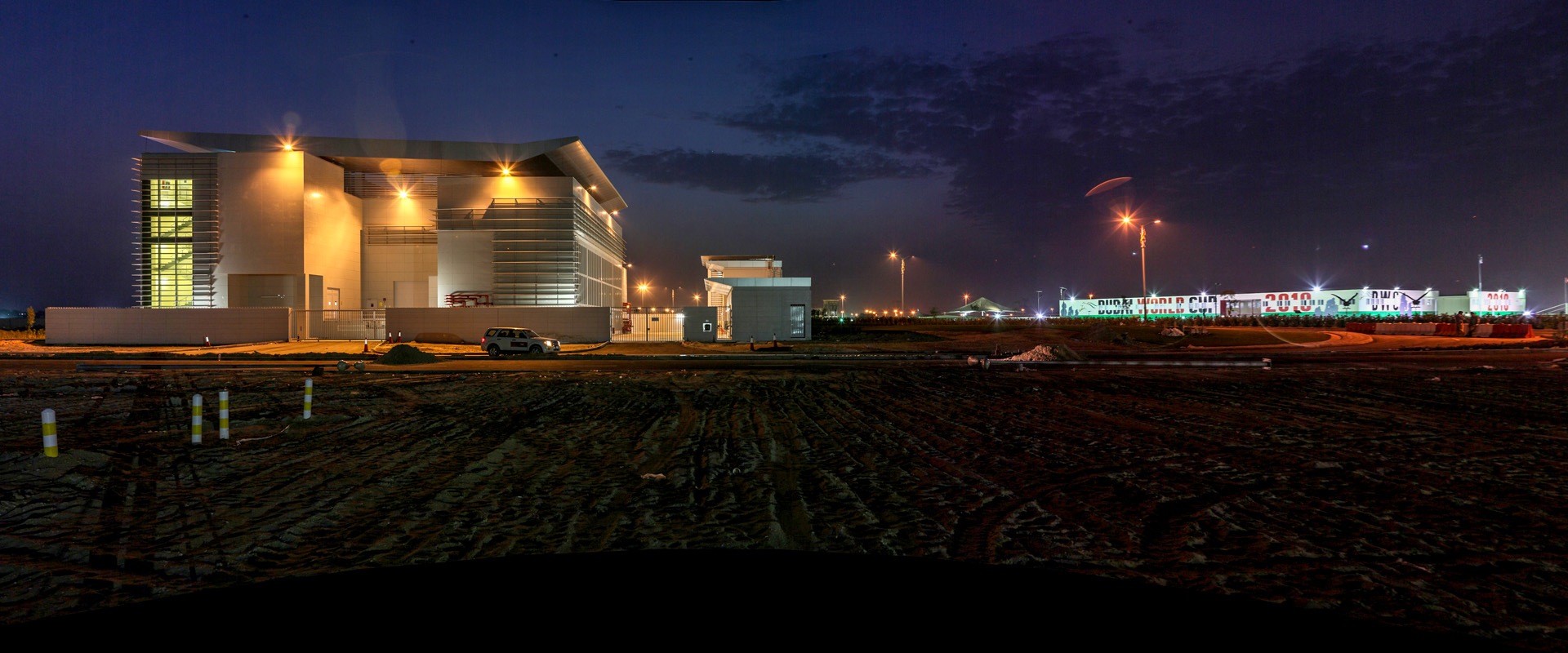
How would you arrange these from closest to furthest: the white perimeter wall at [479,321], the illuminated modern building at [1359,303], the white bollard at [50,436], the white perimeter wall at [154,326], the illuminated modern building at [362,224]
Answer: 1. the white bollard at [50,436]
2. the white perimeter wall at [154,326]
3. the white perimeter wall at [479,321]
4. the illuminated modern building at [362,224]
5. the illuminated modern building at [1359,303]

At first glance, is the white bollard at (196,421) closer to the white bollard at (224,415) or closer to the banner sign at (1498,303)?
the white bollard at (224,415)

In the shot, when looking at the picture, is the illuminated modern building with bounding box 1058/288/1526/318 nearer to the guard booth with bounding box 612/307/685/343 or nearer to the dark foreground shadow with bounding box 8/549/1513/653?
the guard booth with bounding box 612/307/685/343

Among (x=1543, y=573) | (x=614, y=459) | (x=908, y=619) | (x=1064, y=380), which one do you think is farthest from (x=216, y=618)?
(x=1064, y=380)

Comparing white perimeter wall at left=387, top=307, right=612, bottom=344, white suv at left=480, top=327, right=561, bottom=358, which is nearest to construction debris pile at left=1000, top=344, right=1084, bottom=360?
white suv at left=480, top=327, right=561, bottom=358

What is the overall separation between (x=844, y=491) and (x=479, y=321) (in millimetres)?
37850

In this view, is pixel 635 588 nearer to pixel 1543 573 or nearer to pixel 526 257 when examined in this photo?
pixel 1543 573

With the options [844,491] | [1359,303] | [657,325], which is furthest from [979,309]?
[844,491]

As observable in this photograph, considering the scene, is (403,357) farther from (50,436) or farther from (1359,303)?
(1359,303)

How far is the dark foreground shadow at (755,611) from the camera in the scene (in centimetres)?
229

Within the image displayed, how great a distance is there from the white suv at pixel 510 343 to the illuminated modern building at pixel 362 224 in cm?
1149

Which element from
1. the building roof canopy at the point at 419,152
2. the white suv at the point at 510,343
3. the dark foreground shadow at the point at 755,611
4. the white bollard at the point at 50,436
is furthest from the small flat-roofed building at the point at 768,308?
the dark foreground shadow at the point at 755,611

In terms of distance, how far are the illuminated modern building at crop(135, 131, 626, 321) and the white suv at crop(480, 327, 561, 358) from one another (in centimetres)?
1149

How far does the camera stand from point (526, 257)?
44.0 metres

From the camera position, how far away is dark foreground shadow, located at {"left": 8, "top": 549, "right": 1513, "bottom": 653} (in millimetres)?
2295
